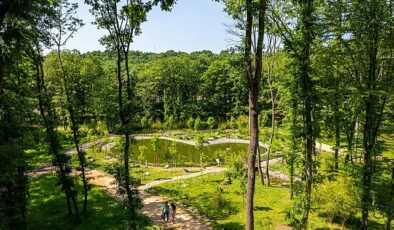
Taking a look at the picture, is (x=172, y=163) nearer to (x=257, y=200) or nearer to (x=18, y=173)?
(x=257, y=200)

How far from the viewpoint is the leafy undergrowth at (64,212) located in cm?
2069

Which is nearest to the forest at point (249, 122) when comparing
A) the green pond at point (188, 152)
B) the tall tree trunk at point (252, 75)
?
the tall tree trunk at point (252, 75)

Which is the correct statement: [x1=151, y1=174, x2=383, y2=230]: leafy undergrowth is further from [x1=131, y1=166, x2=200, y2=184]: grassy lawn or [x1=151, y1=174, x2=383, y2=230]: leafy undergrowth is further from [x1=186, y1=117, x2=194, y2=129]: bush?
[x1=186, y1=117, x2=194, y2=129]: bush

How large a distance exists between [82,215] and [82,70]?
→ 51.0 m

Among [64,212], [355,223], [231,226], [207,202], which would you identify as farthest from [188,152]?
[355,223]

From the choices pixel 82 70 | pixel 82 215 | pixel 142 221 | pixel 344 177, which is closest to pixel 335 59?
pixel 344 177

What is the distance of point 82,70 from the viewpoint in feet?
222

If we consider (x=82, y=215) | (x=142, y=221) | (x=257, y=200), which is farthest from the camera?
(x=257, y=200)

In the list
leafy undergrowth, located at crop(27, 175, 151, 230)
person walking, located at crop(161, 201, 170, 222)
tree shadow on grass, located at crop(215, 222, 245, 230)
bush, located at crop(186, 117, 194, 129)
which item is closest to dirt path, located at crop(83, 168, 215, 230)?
person walking, located at crop(161, 201, 170, 222)

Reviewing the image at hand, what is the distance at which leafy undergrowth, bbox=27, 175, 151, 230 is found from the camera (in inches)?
814

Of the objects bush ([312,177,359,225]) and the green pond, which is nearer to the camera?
bush ([312,177,359,225])

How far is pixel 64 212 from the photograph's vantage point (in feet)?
76.7

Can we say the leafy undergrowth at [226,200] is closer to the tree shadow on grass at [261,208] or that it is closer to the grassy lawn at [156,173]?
the tree shadow on grass at [261,208]

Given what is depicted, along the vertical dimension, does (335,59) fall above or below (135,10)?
below
